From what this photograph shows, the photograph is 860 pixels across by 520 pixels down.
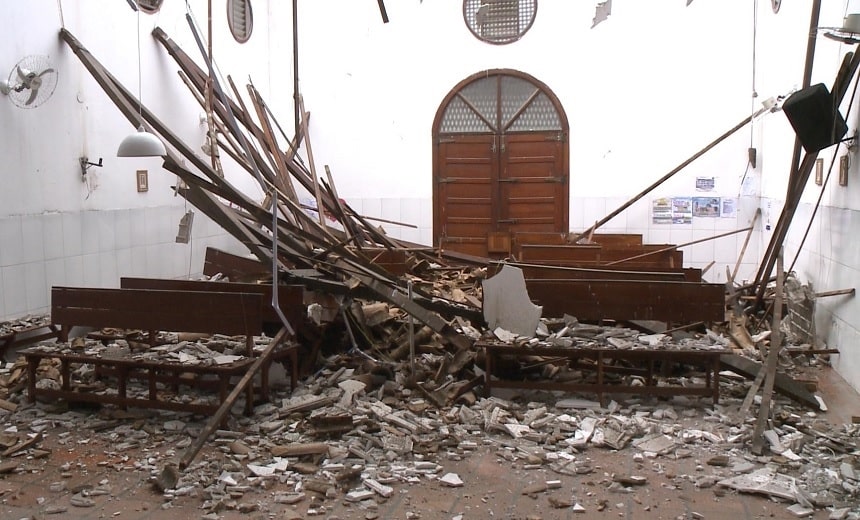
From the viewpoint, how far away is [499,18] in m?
9.62

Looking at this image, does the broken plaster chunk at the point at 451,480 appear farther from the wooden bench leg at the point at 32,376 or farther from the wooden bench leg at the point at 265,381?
the wooden bench leg at the point at 32,376

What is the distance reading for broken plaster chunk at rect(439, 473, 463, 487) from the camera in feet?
11.9

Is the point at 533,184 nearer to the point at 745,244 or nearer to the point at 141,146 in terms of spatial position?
the point at 745,244

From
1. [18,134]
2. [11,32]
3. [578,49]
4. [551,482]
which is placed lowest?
[551,482]

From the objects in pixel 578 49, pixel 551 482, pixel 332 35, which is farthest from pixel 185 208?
pixel 551 482

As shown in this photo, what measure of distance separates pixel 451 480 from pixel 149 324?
2391 millimetres

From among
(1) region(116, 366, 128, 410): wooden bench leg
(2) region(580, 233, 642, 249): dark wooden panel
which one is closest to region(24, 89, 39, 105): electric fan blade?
(1) region(116, 366, 128, 410): wooden bench leg

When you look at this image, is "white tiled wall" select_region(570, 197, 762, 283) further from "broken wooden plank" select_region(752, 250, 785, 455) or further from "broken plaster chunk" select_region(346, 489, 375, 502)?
"broken plaster chunk" select_region(346, 489, 375, 502)

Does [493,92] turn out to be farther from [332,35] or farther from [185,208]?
[185,208]

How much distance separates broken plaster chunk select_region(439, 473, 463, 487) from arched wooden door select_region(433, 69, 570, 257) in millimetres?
6121

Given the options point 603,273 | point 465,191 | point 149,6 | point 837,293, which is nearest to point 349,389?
point 603,273

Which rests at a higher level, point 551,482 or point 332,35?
point 332,35

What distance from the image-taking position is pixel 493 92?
32.1 ft

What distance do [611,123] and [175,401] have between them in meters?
6.73
